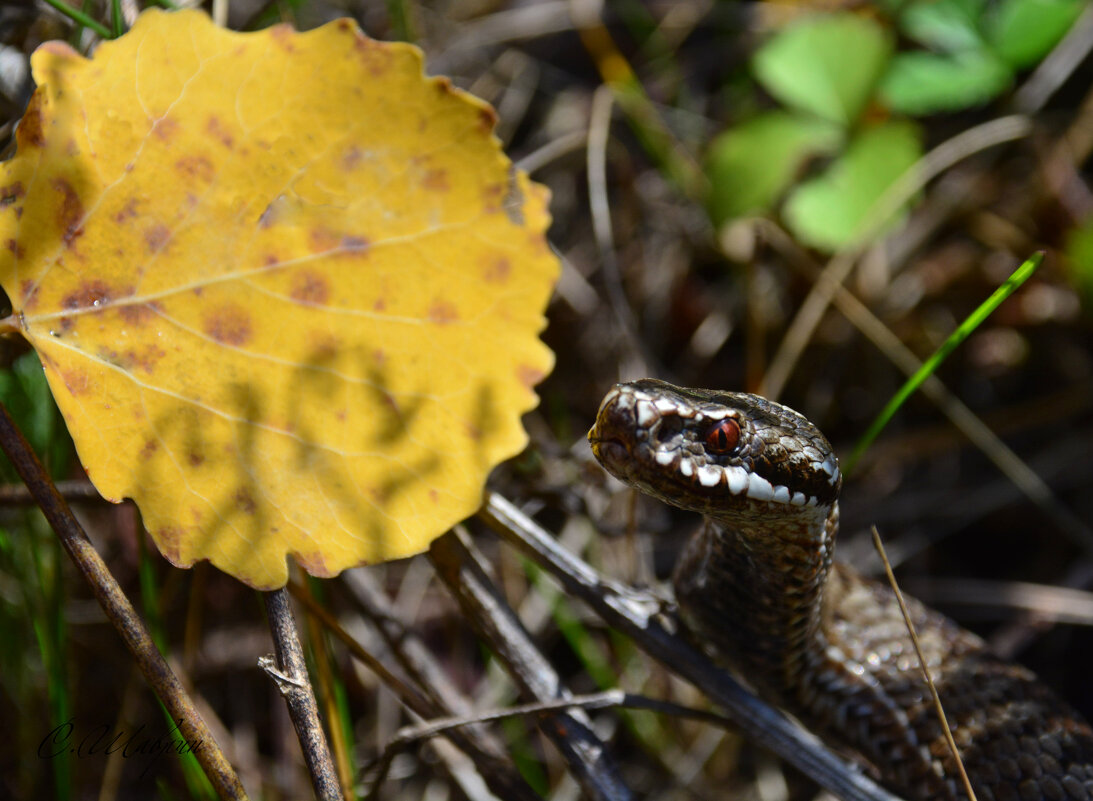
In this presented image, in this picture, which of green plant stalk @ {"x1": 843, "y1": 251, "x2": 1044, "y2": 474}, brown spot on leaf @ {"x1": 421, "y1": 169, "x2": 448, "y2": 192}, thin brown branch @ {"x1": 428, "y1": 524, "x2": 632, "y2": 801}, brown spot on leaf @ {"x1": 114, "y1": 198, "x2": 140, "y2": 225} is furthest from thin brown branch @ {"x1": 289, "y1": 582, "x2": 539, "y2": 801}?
green plant stalk @ {"x1": 843, "y1": 251, "x2": 1044, "y2": 474}

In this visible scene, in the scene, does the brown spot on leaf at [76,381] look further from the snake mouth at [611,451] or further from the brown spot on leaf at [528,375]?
the snake mouth at [611,451]

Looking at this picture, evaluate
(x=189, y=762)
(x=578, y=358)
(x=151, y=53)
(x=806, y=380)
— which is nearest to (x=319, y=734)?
(x=189, y=762)

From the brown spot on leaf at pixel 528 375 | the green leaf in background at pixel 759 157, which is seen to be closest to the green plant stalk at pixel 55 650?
the brown spot on leaf at pixel 528 375

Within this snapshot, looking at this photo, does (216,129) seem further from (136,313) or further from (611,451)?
(611,451)

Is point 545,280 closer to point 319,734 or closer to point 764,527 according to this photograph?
point 764,527

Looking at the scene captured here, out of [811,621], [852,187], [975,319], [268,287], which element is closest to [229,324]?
[268,287]

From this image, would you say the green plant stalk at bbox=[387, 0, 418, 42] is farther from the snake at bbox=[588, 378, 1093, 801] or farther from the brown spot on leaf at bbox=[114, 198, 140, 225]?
the snake at bbox=[588, 378, 1093, 801]
